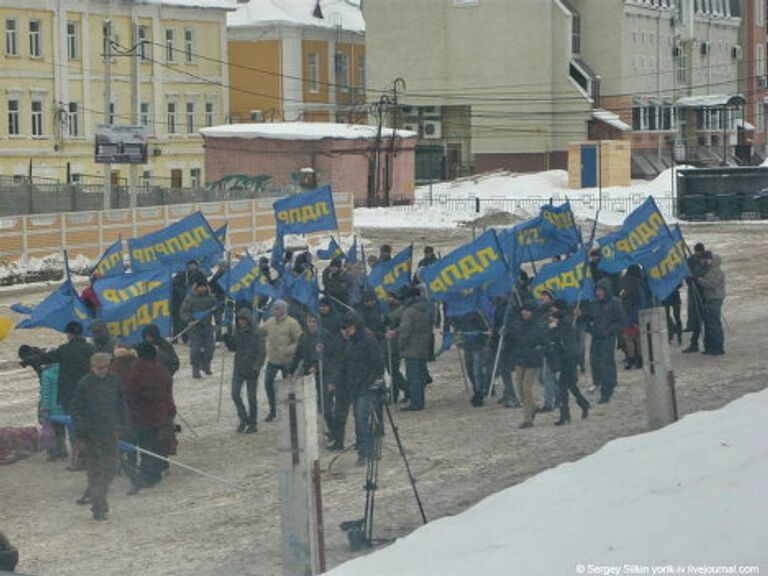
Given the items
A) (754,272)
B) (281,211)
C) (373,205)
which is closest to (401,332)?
(281,211)

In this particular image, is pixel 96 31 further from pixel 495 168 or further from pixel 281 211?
pixel 281 211

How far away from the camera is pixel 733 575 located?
10172mm

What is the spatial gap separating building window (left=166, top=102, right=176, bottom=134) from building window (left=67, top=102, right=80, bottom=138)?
5.54 meters

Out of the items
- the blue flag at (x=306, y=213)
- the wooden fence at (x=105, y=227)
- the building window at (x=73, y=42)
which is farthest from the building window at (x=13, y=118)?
the blue flag at (x=306, y=213)

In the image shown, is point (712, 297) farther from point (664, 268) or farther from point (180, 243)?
point (180, 243)

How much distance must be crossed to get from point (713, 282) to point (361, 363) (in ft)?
25.4

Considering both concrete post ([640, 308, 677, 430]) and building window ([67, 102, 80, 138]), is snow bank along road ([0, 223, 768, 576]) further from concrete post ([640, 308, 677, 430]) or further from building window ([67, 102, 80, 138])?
building window ([67, 102, 80, 138])

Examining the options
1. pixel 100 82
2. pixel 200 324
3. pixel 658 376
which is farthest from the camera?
pixel 100 82

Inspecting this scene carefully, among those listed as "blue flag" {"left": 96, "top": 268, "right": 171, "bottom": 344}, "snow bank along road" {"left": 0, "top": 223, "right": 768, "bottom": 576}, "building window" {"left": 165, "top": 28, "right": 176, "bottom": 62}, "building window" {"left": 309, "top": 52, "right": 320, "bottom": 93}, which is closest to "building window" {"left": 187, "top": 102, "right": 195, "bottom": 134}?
"building window" {"left": 165, "top": 28, "right": 176, "bottom": 62}

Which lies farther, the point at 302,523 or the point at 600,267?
the point at 600,267

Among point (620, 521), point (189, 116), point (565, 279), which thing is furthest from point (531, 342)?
point (189, 116)

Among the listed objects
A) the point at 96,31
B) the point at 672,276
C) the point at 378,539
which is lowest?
the point at 378,539

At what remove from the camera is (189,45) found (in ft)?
244

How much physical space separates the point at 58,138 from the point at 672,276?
46717 mm
